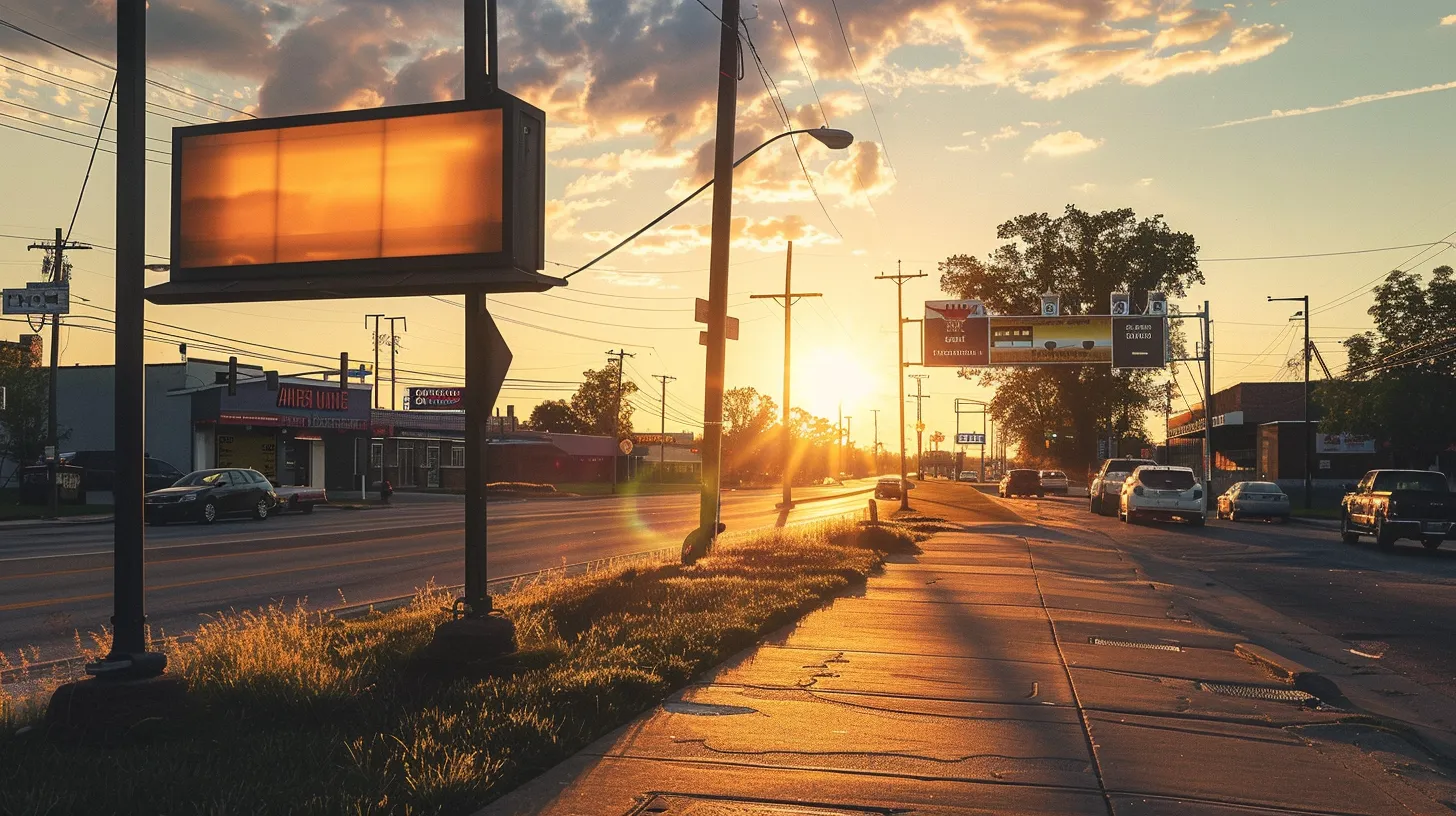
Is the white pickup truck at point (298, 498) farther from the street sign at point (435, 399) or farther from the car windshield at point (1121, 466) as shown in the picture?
the street sign at point (435, 399)

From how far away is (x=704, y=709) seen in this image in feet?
25.2

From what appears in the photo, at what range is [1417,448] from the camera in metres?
49.2

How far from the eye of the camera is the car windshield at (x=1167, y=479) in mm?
35844

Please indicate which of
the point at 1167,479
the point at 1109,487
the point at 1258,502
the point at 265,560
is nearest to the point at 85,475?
the point at 265,560

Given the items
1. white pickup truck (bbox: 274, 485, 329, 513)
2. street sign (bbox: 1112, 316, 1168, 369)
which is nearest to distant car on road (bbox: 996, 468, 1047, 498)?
street sign (bbox: 1112, 316, 1168, 369)

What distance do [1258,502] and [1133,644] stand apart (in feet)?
108

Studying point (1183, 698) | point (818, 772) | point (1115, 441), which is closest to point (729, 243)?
point (1183, 698)

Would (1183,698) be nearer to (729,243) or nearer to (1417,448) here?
(729,243)

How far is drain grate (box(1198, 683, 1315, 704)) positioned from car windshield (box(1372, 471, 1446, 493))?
2005cm

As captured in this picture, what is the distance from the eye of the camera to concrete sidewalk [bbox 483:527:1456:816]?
575 centimetres

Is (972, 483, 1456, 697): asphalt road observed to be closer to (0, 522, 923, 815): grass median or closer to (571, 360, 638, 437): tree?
(0, 522, 923, 815): grass median

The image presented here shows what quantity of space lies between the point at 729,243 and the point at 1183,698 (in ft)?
36.3

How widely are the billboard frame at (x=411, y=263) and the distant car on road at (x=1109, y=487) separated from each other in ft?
118

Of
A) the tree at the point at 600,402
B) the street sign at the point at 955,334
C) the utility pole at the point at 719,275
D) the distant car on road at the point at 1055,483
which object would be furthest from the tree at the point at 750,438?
the utility pole at the point at 719,275
